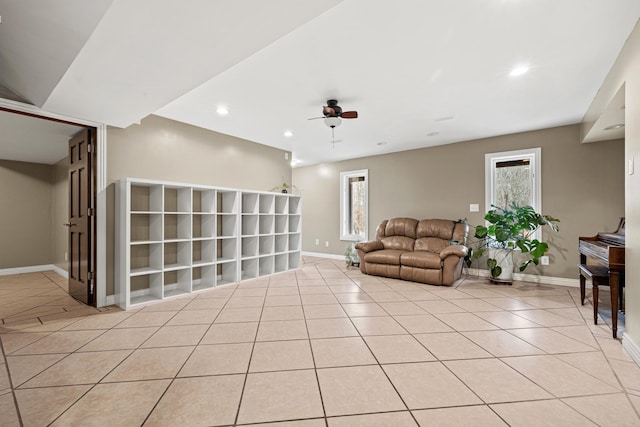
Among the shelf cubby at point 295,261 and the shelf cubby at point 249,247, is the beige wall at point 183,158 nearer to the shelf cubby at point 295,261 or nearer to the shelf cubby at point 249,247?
the shelf cubby at point 249,247

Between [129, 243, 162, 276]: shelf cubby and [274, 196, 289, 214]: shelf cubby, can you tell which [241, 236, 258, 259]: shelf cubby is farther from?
[129, 243, 162, 276]: shelf cubby

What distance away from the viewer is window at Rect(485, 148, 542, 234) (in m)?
4.59

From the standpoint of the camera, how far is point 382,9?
76.1 inches

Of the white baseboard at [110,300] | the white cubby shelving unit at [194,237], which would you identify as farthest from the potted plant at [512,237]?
the white baseboard at [110,300]

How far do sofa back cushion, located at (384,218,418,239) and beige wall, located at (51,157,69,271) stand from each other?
5.80m

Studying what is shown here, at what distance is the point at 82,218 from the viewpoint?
3.44 m

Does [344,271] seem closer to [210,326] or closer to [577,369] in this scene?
[210,326]

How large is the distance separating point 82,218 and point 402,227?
15.9 ft

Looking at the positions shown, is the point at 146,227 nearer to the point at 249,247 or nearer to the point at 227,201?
the point at 227,201

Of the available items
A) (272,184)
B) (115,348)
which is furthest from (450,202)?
(115,348)

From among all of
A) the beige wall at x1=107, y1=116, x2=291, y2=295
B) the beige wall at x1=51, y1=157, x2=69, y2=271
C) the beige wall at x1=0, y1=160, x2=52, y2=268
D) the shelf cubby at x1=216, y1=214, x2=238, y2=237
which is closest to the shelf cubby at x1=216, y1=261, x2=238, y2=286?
the shelf cubby at x1=216, y1=214, x2=238, y2=237

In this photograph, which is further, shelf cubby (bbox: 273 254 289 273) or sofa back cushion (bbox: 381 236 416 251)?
shelf cubby (bbox: 273 254 289 273)

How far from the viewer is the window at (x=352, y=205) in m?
6.72

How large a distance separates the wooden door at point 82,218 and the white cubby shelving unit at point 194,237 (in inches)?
10.8
